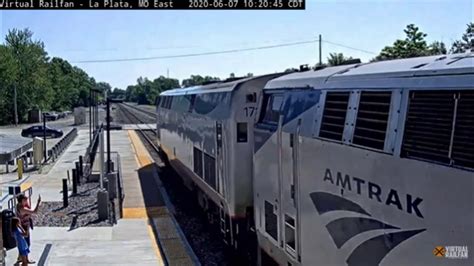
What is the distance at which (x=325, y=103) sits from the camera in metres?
7.05

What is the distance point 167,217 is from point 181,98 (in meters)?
5.04

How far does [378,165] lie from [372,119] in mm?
560

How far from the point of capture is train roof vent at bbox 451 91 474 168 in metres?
4.32

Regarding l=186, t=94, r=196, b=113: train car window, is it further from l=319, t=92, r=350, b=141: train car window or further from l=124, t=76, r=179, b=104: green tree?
l=124, t=76, r=179, b=104: green tree

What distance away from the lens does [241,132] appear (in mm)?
12094

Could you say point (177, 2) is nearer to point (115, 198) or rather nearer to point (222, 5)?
point (222, 5)

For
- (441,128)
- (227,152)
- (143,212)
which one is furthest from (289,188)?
(143,212)

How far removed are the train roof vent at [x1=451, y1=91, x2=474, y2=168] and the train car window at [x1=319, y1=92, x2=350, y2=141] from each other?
191cm

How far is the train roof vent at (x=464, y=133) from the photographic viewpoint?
14.2 ft

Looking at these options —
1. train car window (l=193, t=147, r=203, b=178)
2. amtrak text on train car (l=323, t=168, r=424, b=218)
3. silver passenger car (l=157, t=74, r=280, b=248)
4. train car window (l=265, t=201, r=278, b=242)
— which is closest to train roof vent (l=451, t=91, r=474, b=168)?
amtrak text on train car (l=323, t=168, r=424, b=218)

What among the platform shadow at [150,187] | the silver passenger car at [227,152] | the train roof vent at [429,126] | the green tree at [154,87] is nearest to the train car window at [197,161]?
the silver passenger car at [227,152]

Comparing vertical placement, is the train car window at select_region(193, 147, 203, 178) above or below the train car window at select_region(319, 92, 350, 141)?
below

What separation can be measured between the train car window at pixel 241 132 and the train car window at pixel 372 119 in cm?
596

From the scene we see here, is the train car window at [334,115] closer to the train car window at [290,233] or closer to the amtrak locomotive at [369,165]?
the amtrak locomotive at [369,165]
